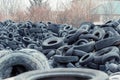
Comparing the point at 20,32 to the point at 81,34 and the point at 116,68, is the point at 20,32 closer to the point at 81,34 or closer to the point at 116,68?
the point at 81,34

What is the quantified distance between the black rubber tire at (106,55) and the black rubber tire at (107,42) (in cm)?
16

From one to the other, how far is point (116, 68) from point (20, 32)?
5938mm

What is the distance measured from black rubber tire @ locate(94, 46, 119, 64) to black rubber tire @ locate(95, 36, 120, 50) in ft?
0.51

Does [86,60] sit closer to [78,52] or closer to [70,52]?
[78,52]

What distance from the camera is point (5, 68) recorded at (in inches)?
180

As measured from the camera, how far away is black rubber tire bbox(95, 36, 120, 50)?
20.8 ft

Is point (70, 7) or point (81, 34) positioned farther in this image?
point (70, 7)

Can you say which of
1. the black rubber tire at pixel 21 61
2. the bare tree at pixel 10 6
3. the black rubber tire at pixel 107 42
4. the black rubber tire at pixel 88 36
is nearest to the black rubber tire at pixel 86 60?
the black rubber tire at pixel 107 42

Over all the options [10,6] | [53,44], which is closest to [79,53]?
[53,44]

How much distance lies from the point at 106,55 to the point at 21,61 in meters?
2.07

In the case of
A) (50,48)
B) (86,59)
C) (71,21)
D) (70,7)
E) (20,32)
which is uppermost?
(70,7)

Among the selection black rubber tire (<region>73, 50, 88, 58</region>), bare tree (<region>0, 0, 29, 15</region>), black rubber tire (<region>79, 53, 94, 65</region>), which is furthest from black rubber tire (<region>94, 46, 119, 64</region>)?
bare tree (<region>0, 0, 29, 15</region>)

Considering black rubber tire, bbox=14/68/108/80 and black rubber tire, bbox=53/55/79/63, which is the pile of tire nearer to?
black rubber tire, bbox=53/55/79/63

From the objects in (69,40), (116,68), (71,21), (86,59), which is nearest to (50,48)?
(69,40)
